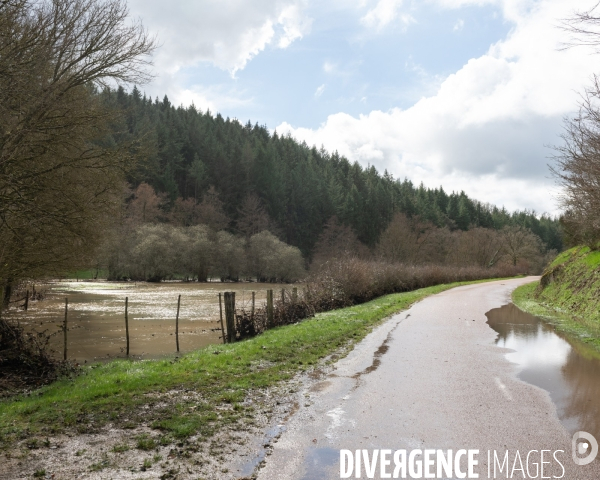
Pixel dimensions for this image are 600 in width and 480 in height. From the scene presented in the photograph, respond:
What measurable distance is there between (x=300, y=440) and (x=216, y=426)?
4.25ft

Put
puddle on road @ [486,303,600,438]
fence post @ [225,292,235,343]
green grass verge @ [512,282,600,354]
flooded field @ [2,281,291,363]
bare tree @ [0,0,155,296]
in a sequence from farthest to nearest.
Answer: flooded field @ [2,281,291,363] → fence post @ [225,292,235,343] → green grass verge @ [512,282,600,354] → bare tree @ [0,0,155,296] → puddle on road @ [486,303,600,438]

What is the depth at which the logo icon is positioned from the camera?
5364 millimetres

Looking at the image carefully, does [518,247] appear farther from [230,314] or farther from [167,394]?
[167,394]

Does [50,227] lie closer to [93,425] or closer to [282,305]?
[93,425]

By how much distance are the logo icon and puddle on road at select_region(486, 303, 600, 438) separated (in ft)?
0.60

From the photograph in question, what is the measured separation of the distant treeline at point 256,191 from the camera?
91688mm

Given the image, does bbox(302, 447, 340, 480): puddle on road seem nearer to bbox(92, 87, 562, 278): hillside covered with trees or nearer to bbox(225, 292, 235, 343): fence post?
bbox(225, 292, 235, 343): fence post

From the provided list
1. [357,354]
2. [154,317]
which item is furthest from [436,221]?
[357,354]

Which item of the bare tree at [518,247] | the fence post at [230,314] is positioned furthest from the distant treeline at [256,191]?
the fence post at [230,314]

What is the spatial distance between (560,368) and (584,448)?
5207mm

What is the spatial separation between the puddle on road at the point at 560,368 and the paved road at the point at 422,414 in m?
0.27

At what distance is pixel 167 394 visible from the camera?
8.55 m

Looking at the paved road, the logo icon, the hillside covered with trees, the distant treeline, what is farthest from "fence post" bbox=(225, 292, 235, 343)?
the distant treeline

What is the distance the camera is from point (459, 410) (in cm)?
727
